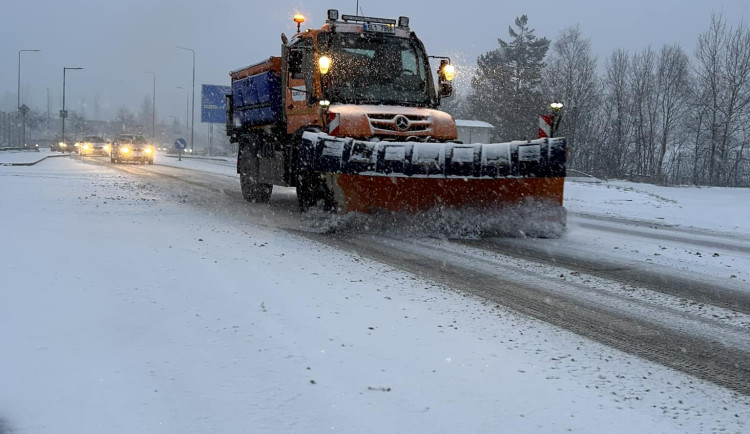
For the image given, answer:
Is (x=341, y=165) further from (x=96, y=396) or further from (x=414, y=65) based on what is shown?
(x=96, y=396)

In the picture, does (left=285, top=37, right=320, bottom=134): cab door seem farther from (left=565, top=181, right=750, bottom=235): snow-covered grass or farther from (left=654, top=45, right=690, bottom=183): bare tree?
(left=654, top=45, right=690, bottom=183): bare tree

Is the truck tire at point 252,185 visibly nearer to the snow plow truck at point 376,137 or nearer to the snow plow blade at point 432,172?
the snow plow truck at point 376,137

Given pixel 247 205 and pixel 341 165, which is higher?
pixel 341 165

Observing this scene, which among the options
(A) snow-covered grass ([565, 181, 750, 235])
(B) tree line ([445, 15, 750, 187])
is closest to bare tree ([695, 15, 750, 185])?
(B) tree line ([445, 15, 750, 187])

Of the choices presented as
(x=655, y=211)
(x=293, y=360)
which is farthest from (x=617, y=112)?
(x=293, y=360)

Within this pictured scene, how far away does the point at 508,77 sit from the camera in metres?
56.9

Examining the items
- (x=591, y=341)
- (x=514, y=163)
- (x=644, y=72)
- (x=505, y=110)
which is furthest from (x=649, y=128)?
(x=591, y=341)

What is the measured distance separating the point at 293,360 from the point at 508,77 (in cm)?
5669

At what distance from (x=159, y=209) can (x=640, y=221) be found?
25.2 feet

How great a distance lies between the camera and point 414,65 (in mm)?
9531

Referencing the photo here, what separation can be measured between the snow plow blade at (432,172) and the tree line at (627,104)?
37019 millimetres

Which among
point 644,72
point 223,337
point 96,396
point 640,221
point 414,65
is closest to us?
point 96,396

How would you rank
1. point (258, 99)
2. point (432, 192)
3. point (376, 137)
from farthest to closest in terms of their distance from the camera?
point (258, 99)
point (376, 137)
point (432, 192)

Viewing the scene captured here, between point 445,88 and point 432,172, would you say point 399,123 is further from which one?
point 445,88
